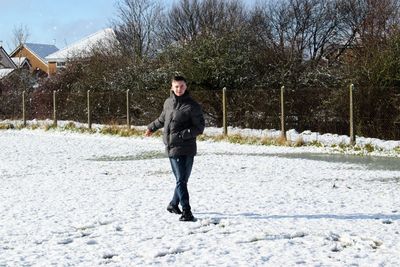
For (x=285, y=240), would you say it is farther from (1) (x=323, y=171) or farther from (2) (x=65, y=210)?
(1) (x=323, y=171)

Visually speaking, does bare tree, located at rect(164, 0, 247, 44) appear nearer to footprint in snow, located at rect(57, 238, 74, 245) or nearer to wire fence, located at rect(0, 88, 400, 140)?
wire fence, located at rect(0, 88, 400, 140)

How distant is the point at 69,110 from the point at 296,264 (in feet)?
77.8

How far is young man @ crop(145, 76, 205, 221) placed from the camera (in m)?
6.99

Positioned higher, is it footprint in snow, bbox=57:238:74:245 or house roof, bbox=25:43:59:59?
house roof, bbox=25:43:59:59

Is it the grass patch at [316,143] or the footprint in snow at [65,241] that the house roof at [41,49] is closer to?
the grass patch at [316,143]

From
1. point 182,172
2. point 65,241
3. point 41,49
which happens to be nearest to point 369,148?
point 182,172

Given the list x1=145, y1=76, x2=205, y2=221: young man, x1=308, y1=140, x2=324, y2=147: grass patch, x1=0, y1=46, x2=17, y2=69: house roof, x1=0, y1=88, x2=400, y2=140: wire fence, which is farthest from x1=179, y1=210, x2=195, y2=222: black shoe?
x1=0, y1=46, x2=17, y2=69: house roof

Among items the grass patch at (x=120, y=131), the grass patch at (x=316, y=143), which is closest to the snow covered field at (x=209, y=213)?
the grass patch at (x=316, y=143)

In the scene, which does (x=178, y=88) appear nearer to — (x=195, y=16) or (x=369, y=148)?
(x=369, y=148)

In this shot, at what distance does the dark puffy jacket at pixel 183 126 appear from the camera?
6.99 metres

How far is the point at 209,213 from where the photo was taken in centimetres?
742

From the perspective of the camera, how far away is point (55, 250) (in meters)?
5.84

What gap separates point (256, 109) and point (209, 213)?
42.2 ft

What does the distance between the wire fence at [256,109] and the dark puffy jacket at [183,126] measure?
35.4 feet
